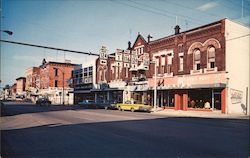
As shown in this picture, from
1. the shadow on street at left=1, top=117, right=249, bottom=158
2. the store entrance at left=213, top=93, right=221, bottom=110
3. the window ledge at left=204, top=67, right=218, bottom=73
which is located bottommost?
the shadow on street at left=1, top=117, right=249, bottom=158

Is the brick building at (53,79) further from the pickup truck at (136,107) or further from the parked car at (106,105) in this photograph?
the pickup truck at (136,107)

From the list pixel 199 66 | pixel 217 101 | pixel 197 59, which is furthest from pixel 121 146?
pixel 197 59

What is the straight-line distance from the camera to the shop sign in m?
28.8

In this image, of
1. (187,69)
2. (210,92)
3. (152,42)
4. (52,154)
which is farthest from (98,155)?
(152,42)

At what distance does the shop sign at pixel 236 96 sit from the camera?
94.6ft

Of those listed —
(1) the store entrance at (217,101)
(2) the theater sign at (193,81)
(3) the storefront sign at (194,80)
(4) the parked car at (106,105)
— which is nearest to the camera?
(2) the theater sign at (193,81)

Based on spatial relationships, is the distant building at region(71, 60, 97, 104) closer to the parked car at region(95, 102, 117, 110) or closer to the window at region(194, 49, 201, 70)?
the parked car at region(95, 102, 117, 110)

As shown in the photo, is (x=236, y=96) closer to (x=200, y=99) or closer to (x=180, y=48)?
(x=200, y=99)

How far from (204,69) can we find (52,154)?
2593 cm

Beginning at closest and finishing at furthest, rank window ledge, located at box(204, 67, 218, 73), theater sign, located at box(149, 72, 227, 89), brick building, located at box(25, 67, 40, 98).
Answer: theater sign, located at box(149, 72, 227, 89), window ledge, located at box(204, 67, 218, 73), brick building, located at box(25, 67, 40, 98)

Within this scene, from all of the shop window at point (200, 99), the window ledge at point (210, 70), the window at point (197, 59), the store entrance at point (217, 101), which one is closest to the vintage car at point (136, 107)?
the shop window at point (200, 99)

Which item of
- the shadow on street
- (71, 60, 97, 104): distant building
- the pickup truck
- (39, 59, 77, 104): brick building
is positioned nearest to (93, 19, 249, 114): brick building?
the pickup truck

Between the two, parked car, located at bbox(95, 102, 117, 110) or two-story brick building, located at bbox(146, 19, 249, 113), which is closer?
two-story brick building, located at bbox(146, 19, 249, 113)

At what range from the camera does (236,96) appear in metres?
29.5
